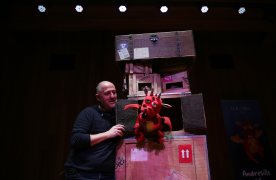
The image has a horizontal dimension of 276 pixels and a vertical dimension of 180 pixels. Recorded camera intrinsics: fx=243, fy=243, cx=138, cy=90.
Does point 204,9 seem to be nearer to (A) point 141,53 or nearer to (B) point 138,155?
(A) point 141,53

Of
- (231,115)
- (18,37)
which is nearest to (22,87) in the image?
(18,37)

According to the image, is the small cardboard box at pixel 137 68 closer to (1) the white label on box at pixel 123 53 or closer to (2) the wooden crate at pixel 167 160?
(1) the white label on box at pixel 123 53

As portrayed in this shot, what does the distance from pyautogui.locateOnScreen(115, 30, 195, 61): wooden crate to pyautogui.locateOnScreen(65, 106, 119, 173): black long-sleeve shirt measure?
718mm

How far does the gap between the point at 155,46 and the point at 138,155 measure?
43.6 inches

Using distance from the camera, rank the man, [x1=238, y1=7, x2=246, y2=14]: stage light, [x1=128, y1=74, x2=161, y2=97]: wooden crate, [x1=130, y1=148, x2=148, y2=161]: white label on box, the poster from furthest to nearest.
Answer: [x1=238, y1=7, x2=246, y2=14]: stage light, the poster, [x1=128, y1=74, x2=161, y2=97]: wooden crate, [x1=130, y1=148, x2=148, y2=161]: white label on box, the man

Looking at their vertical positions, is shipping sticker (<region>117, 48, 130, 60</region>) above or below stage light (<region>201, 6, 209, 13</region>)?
below

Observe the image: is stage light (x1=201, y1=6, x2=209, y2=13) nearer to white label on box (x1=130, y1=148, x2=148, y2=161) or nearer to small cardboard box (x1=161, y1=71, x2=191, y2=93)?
small cardboard box (x1=161, y1=71, x2=191, y2=93)

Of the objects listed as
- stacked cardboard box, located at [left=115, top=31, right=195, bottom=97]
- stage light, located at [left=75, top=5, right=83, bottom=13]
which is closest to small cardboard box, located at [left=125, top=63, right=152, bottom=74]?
stacked cardboard box, located at [left=115, top=31, right=195, bottom=97]

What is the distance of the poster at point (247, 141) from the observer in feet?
11.3

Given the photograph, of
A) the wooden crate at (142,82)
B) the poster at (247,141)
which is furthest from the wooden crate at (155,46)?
the poster at (247,141)

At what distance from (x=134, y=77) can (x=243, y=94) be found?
2214 mm

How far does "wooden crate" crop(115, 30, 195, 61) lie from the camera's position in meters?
2.46

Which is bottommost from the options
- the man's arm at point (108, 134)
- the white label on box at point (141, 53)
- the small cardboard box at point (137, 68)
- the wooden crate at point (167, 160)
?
the wooden crate at point (167, 160)

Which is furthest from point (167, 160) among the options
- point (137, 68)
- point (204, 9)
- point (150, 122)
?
point (204, 9)
